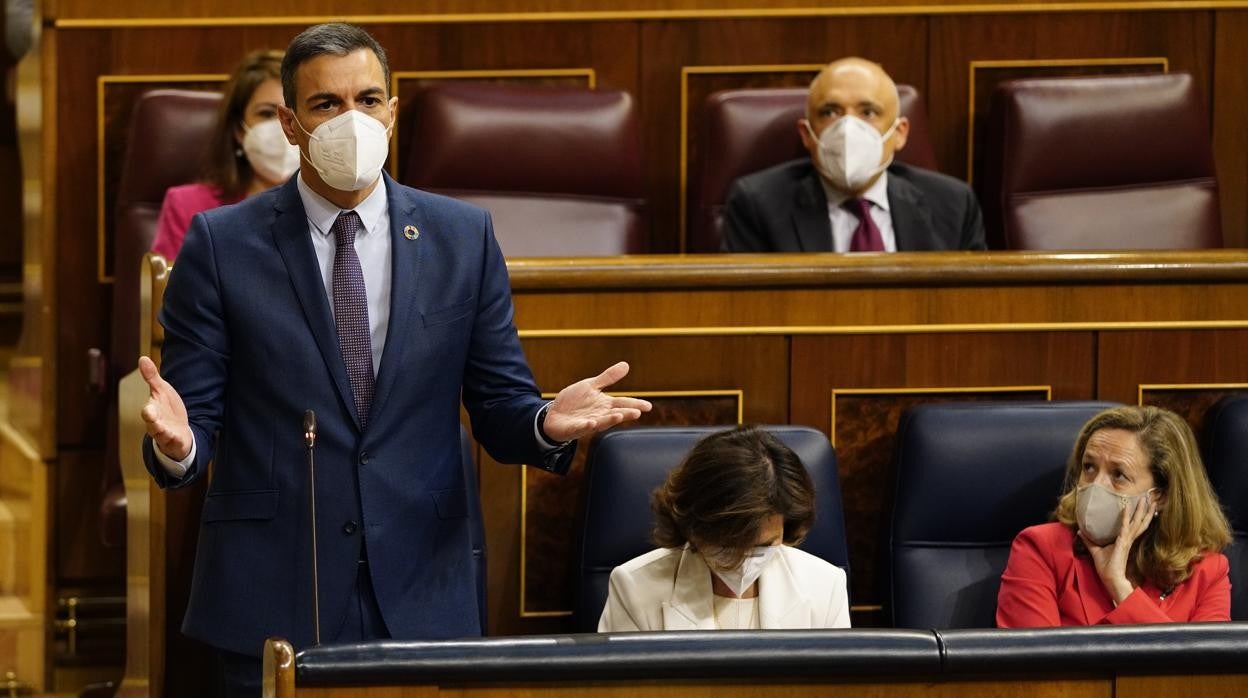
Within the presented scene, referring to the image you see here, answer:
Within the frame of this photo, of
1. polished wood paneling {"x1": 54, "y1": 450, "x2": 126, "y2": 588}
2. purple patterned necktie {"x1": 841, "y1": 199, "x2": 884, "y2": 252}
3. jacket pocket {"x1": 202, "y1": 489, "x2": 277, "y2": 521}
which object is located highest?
purple patterned necktie {"x1": 841, "y1": 199, "x2": 884, "y2": 252}

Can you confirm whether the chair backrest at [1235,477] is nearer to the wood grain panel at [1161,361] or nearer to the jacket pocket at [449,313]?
the wood grain panel at [1161,361]

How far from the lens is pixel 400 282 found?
2.73ft

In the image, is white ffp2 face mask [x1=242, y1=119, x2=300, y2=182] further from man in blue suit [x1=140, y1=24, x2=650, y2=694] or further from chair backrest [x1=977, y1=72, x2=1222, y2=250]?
chair backrest [x1=977, y1=72, x2=1222, y2=250]

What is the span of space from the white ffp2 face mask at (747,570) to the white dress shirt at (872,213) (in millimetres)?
504

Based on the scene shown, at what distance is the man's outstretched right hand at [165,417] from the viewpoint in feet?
2.45

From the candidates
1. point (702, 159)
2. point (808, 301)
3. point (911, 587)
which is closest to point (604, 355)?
point (808, 301)

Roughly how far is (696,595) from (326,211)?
1.00 feet

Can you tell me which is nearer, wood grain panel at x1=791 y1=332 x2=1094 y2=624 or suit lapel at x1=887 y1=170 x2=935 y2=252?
wood grain panel at x1=791 y1=332 x2=1094 y2=624

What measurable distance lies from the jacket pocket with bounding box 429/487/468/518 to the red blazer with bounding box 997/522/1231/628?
1.25 feet

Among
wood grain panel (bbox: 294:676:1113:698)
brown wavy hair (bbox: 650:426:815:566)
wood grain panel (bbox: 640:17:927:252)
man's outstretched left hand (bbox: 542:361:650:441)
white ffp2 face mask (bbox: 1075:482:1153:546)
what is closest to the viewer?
wood grain panel (bbox: 294:676:1113:698)

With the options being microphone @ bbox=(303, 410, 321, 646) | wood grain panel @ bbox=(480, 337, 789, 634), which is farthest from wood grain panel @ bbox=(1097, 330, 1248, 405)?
microphone @ bbox=(303, 410, 321, 646)

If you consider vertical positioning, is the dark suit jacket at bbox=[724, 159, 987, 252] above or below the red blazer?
above

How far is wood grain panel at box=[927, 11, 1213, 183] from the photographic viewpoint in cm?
163

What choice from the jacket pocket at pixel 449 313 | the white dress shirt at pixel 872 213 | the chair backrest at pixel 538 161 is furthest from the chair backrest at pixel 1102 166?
→ the jacket pocket at pixel 449 313
